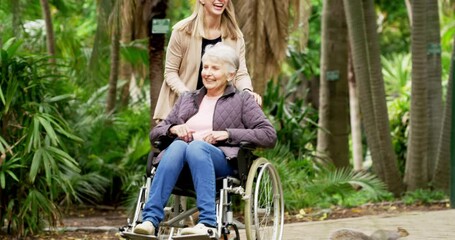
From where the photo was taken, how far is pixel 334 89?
1477cm

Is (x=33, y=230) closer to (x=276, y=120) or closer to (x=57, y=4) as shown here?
(x=276, y=120)

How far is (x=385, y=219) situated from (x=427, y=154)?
4467 millimetres

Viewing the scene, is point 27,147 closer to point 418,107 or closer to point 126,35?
point 126,35

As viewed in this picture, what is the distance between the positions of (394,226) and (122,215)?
4.99m

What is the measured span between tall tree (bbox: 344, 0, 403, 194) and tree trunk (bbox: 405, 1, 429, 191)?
326mm

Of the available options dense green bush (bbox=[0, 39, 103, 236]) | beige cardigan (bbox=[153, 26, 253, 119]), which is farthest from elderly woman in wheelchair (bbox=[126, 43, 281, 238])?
dense green bush (bbox=[0, 39, 103, 236])

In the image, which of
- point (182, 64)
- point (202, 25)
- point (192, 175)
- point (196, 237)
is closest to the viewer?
point (196, 237)

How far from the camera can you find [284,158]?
12430 millimetres

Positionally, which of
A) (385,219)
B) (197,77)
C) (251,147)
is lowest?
(385,219)

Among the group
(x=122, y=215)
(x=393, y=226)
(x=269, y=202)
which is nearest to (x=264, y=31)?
(x=122, y=215)

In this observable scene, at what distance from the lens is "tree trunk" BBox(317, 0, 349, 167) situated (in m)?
14.7

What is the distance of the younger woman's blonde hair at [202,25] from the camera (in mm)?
7105

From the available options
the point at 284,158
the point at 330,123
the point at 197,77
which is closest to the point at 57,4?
the point at 330,123

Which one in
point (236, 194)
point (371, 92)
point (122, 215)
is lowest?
point (122, 215)
